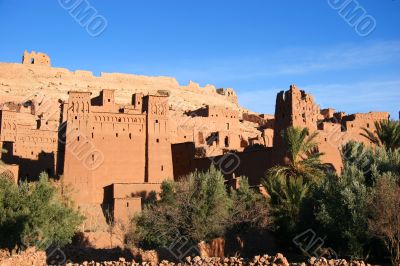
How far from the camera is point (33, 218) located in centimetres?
2472

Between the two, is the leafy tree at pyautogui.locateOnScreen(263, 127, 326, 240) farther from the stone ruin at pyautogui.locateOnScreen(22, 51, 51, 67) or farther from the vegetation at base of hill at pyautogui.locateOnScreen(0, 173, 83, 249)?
the stone ruin at pyautogui.locateOnScreen(22, 51, 51, 67)

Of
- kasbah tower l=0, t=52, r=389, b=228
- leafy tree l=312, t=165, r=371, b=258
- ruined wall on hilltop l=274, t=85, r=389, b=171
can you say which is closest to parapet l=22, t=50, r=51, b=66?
kasbah tower l=0, t=52, r=389, b=228

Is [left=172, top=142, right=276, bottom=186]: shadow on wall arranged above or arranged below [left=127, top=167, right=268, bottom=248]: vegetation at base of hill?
above

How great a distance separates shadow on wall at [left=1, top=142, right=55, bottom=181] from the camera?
37628 millimetres

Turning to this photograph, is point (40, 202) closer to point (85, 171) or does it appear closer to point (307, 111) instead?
point (85, 171)

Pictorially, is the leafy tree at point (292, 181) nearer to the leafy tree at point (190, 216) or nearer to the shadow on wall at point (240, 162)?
the leafy tree at point (190, 216)

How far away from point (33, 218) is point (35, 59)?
2263 inches

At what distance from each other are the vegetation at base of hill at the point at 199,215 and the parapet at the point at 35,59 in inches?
2119

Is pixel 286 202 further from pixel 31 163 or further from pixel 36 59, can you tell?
pixel 36 59

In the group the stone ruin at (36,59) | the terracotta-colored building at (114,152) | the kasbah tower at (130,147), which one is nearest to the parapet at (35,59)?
the stone ruin at (36,59)

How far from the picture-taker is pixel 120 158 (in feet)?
114

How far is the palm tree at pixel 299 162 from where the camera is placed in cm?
2792

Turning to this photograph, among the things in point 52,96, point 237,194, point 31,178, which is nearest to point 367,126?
point 237,194

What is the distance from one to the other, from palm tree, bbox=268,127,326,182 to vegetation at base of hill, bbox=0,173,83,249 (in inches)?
368
